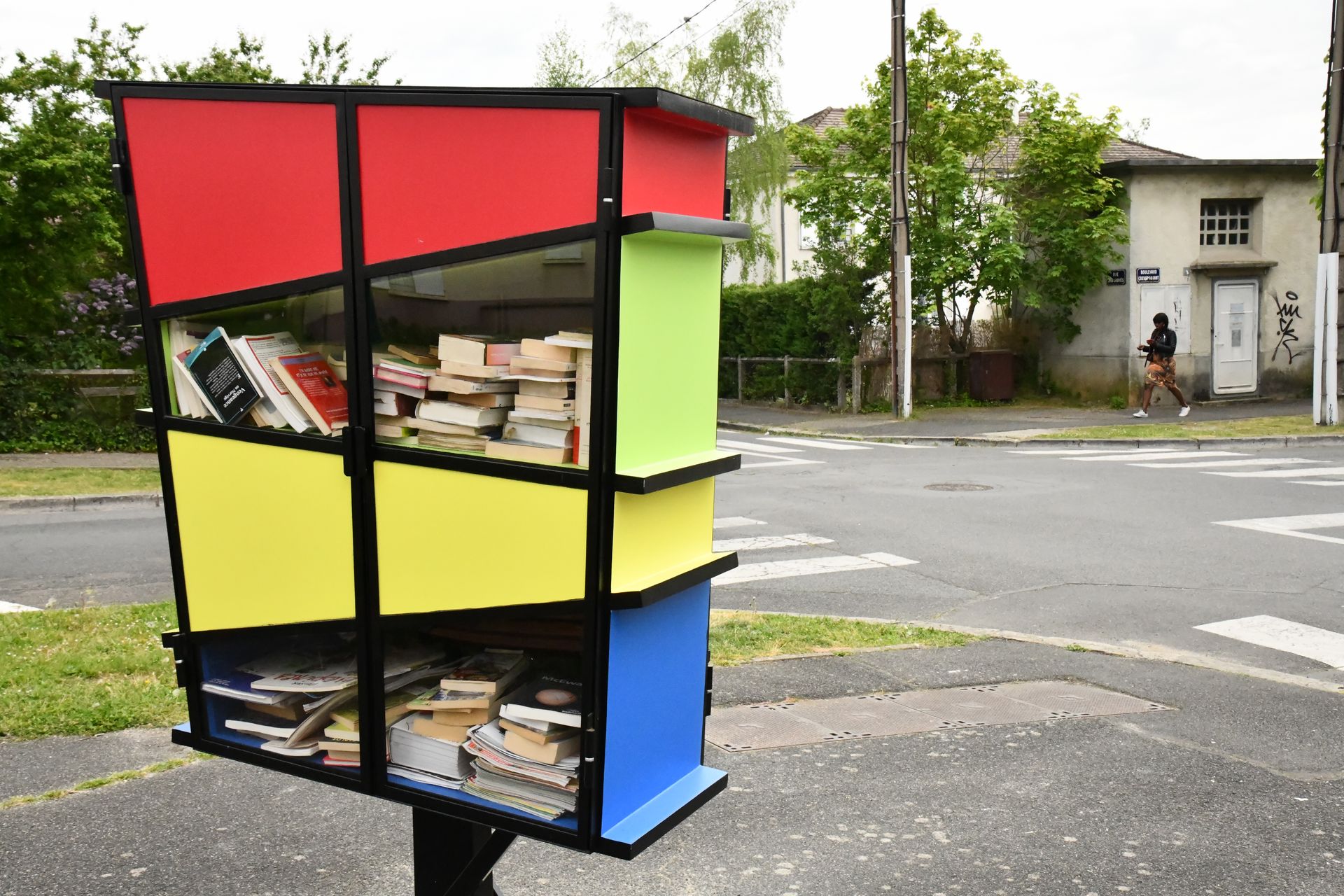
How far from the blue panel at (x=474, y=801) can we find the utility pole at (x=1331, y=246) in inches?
779

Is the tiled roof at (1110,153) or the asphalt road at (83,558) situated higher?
the tiled roof at (1110,153)

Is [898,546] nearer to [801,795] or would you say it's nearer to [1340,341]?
[801,795]

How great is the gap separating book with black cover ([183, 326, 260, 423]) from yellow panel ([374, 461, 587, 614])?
42 centimetres

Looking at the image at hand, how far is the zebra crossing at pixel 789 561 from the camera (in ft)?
30.7

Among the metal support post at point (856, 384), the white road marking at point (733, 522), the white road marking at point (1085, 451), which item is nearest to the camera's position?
the white road marking at point (733, 522)

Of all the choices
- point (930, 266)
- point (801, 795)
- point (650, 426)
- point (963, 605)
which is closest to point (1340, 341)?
point (930, 266)

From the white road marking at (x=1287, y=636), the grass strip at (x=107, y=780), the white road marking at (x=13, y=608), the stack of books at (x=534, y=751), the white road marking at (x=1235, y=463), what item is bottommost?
the white road marking at (x=1287, y=636)

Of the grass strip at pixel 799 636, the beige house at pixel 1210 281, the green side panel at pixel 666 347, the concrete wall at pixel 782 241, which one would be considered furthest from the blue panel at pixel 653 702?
the concrete wall at pixel 782 241

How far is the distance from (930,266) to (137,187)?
22219 mm

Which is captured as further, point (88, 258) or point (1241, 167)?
point (1241, 167)

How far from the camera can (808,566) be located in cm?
968

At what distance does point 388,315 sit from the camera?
9.68 feet

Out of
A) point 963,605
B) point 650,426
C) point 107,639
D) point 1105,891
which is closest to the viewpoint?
point 650,426

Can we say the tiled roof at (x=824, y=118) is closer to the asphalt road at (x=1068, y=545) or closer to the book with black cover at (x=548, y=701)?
the asphalt road at (x=1068, y=545)
